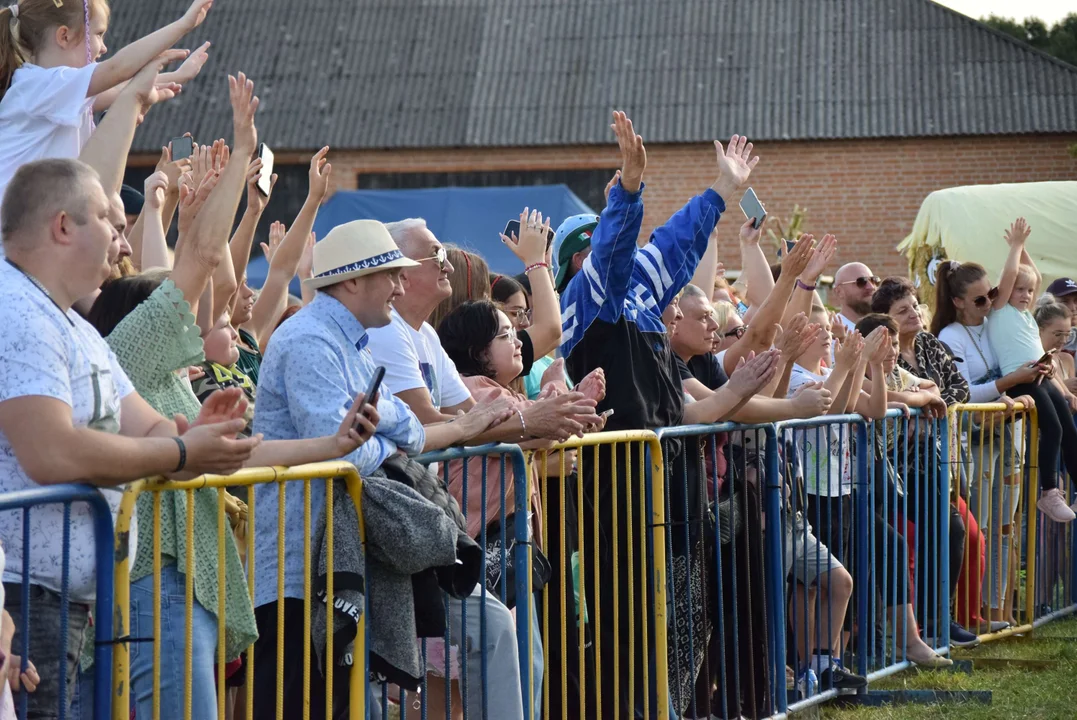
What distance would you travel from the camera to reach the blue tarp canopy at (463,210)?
18875 millimetres

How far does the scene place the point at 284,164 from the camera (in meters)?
27.4

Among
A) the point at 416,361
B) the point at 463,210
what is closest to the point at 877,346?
the point at 416,361

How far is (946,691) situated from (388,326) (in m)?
→ 3.72

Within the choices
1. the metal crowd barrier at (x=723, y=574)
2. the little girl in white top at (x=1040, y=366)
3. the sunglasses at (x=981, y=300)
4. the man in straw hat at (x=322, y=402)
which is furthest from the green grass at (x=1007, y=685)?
the man in straw hat at (x=322, y=402)

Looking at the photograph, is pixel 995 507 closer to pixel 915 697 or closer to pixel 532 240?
pixel 915 697

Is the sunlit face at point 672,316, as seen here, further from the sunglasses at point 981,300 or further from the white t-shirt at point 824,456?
the sunglasses at point 981,300

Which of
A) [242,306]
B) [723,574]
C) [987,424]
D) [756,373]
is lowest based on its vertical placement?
[723,574]

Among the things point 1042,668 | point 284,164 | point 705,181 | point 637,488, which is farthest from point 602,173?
point 637,488

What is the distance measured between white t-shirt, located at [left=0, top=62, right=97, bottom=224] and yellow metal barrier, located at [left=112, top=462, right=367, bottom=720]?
126 centimetres

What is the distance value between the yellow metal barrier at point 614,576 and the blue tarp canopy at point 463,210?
1329 cm

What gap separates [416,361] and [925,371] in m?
4.36

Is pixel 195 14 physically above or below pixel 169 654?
above

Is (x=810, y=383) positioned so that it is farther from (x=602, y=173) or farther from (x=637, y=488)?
(x=602, y=173)

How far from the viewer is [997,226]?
1805 cm
